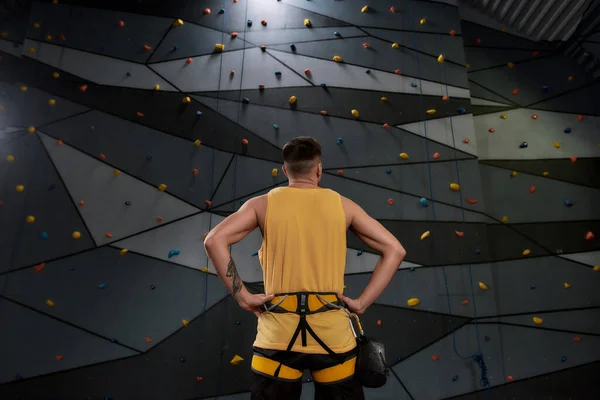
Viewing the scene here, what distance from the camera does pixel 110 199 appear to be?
137 inches

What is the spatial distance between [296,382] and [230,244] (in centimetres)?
51

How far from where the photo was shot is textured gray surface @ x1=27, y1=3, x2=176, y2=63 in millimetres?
3857

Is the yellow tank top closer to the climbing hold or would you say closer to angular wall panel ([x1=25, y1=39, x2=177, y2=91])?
angular wall panel ([x1=25, y1=39, x2=177, y2=91])

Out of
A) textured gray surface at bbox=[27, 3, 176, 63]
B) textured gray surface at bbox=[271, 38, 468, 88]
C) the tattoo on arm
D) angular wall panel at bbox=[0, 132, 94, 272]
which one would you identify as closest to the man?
the tattoo on arm

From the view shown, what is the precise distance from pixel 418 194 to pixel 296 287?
2320 mm

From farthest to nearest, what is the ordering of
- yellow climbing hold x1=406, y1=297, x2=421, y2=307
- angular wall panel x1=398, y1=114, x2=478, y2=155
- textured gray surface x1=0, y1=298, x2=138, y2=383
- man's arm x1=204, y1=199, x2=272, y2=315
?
angular wall panel x1=398, y1=114, x2=478, y2=155
yellow climbing hold x1=406, y1=297, x2=421, y2=307
textured gray surface x1=0, y1=298, x2=138, y2=383
man's arm x1=204, y1=199, x2=272, y2=315

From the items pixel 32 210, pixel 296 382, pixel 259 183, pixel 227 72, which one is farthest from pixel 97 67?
pixel 296 382

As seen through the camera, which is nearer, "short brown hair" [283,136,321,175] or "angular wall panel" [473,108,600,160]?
"short brown hair" [283,136,321,175]

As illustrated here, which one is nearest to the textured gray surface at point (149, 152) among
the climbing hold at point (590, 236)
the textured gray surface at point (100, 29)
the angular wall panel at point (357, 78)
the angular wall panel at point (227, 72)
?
the angular wall panel at point (227, 72)

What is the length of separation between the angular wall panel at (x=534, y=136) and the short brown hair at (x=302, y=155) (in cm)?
281

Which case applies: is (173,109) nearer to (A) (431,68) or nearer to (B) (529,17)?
(A) (431,68)

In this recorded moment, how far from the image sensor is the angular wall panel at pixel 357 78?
3840mm

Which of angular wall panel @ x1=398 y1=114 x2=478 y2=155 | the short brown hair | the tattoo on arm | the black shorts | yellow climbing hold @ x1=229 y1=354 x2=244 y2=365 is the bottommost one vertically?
yellow climbing hold @ x1=229 y1=354 x2=244 y2=365

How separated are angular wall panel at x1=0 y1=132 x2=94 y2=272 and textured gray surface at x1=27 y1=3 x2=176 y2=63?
3.09ft
